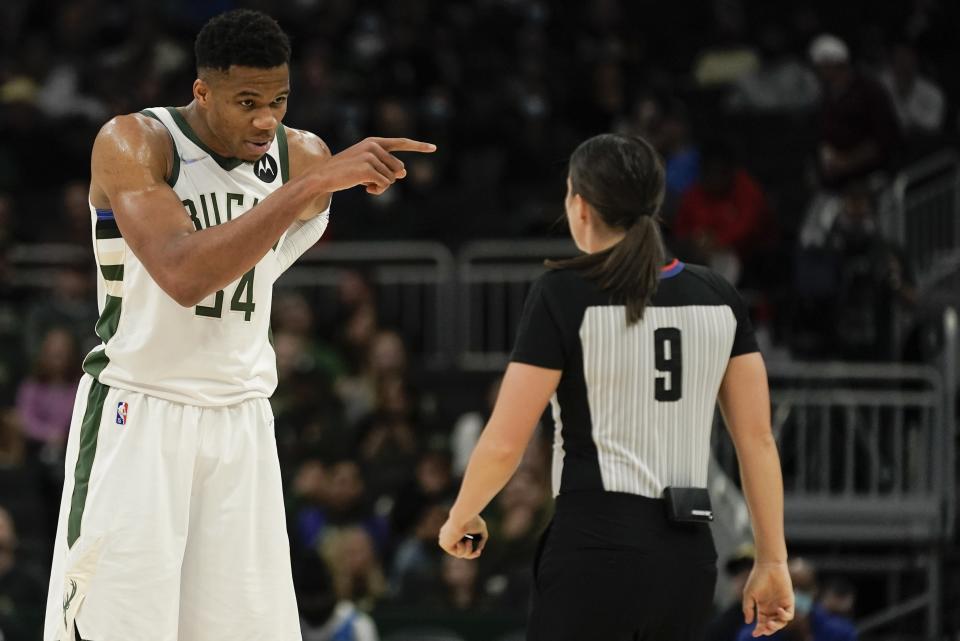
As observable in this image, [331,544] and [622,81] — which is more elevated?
[622,81]

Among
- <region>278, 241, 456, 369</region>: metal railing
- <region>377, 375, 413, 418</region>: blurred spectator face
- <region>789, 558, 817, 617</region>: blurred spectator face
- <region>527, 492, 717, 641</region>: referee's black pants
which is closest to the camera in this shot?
<region>527, 492, 717, 641</region>: referee's black pants

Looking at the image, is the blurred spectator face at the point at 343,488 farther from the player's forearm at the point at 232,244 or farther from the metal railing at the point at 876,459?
the player's forearm at the point at 232,244

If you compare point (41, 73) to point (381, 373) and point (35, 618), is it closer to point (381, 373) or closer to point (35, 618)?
point (381, 373)

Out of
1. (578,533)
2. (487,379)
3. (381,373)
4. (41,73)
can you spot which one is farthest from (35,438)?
(578,533)

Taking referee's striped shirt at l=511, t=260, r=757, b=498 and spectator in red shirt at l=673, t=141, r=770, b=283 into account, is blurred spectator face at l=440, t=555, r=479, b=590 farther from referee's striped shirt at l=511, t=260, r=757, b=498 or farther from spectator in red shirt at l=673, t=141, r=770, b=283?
referee's striped shirt at l=511, t=260, r=757, b=498

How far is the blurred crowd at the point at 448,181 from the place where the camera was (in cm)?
1043

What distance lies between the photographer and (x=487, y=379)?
12.4 meters

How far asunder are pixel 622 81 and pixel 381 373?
466cm

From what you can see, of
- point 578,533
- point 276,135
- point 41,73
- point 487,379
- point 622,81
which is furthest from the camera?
point 41,73

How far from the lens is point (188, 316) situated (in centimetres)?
425

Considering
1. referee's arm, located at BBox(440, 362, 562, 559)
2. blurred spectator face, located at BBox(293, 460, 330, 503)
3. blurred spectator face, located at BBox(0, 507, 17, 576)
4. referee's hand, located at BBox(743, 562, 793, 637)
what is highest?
referee's arm, located at BBox(440, 362, 562, 559)

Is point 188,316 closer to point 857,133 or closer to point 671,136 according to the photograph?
point 857,133

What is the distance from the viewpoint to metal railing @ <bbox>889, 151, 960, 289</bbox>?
12039 millimetres

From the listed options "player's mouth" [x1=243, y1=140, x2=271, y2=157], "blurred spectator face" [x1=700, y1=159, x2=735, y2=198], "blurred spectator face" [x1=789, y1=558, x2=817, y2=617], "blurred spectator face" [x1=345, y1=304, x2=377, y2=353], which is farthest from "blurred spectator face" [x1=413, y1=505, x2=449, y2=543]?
"player's mouth" [x1=243, y1=140, x2=271, y2=157]
